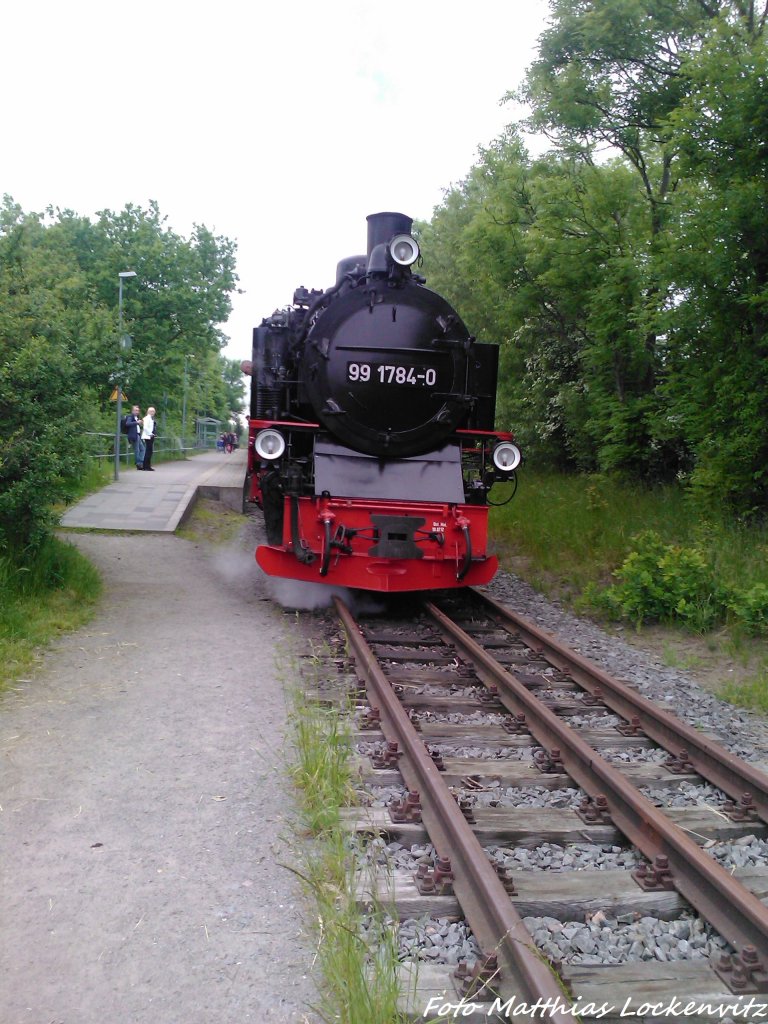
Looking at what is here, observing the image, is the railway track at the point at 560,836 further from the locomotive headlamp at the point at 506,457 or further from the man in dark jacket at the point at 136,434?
the man in dark jacket at the point at 136,434

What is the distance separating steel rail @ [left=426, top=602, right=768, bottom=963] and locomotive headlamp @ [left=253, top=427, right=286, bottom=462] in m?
3.52

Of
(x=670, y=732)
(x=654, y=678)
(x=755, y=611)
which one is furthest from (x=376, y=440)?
(x=670, y=732)

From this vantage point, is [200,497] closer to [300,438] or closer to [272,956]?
[300,438]

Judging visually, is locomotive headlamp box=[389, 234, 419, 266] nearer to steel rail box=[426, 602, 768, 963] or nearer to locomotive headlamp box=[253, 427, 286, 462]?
locomotive headlamp box=[253, 427, 286, 462]

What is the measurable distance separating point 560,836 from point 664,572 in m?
5.04

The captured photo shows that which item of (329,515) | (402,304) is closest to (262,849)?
(329,515)

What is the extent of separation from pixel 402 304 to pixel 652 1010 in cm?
678

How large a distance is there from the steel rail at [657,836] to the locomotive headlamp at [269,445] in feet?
11.5

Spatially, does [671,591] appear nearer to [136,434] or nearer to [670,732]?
[670,732]

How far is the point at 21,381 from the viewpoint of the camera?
24.7 feet

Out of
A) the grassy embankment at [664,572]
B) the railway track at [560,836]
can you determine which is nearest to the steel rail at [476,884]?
the railway track at [560,836]

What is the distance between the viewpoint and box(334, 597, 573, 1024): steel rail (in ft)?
8.54

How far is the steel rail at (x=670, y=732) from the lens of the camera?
167 inches

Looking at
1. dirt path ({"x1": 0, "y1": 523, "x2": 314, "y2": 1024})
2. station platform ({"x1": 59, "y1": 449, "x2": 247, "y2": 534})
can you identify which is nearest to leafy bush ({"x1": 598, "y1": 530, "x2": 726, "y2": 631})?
dirt path ({"x1": 0, "y1": 523, "x2": 314, "y2": 1024})
